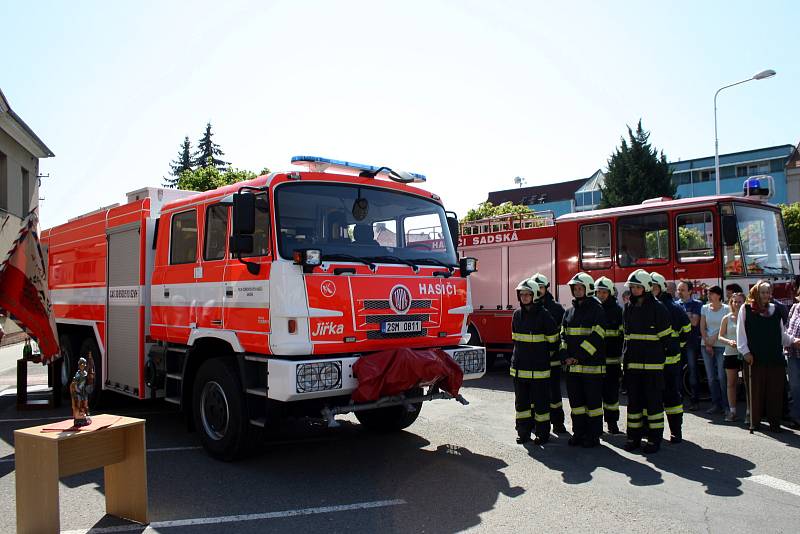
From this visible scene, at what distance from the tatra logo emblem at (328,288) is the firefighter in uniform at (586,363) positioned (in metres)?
2.88

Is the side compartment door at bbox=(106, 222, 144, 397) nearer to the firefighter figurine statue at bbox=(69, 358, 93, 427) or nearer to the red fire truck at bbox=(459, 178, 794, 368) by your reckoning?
the firefighter figurine statue at bbox=(69, 358, 93, 427)

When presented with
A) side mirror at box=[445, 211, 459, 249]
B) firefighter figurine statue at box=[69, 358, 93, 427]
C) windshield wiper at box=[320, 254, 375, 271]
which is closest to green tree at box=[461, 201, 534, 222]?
side mirror at box=[445, 211, 459, 249]

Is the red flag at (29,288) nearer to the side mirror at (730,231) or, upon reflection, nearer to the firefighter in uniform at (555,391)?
the firefighter in uniform at (555,391)

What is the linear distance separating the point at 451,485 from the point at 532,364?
6.23ft

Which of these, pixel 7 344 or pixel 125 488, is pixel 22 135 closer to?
pixel 7 344

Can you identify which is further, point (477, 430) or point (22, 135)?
point (22, 135)

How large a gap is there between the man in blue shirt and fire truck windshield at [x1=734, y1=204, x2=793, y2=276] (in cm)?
116

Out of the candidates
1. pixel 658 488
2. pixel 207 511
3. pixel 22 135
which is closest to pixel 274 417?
pixel 207 511

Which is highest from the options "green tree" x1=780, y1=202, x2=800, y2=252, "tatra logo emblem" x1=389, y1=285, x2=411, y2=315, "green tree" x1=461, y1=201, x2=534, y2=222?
"green tree" x1=461, y1=201, x2=534, y2=222

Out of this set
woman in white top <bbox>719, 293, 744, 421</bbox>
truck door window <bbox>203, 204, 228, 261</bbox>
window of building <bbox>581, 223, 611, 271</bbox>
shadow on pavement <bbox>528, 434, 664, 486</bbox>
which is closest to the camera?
shadow on pavement <bbox>528, 434, 664, 486</bbox>

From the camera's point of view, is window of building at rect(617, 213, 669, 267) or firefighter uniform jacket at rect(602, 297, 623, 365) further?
window of building at rect(617, 213, 669, 267)

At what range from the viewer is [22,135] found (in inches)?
947

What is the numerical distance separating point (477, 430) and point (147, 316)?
3.98 metres

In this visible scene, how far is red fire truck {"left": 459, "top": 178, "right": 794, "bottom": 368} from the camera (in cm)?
972
